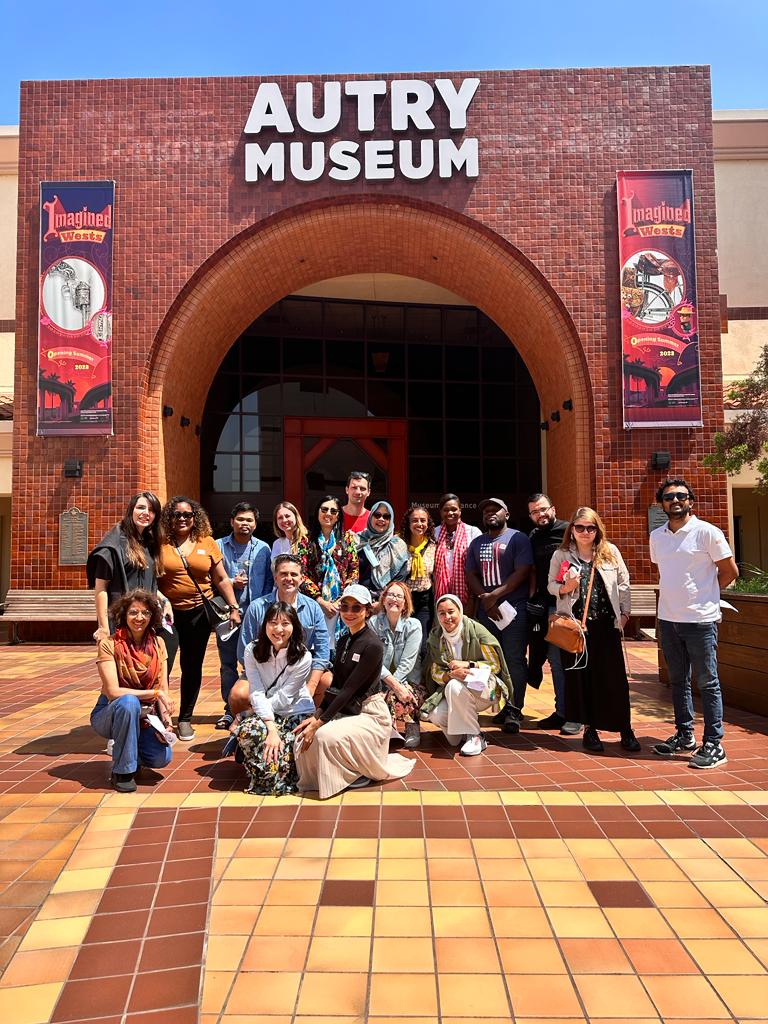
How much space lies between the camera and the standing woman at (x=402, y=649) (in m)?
4.69

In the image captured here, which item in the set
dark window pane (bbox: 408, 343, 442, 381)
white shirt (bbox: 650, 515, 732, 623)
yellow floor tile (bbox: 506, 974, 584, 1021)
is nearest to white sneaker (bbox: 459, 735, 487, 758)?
white shirt (bbox: 650, 515, 732, 623)

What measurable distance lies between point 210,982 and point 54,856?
1.34m

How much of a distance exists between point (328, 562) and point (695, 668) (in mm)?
2620

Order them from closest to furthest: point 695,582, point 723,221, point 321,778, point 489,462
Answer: point 321,778, point 695,582, point 723,221, point 489,462

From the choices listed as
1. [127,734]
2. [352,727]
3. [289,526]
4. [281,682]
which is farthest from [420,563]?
[127,734]

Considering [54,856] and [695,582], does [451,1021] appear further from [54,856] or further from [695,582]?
[695,582]

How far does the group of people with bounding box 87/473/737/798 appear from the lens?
4023 millimetres

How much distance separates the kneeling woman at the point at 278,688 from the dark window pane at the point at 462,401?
36.5 feet

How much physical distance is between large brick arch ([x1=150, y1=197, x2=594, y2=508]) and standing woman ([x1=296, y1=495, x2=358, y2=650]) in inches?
238

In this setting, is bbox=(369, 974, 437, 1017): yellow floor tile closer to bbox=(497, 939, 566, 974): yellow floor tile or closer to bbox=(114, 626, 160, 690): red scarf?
bbox=(497, 939, 566, 974): yellow floor tile

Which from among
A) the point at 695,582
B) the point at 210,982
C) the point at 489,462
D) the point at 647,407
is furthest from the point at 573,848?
the point at 489,462

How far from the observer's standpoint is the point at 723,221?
1383cm

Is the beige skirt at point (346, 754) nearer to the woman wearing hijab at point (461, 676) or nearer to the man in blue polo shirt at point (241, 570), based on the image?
the woman wearing hijab at point (461, 676)

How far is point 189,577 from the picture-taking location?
4.96 meters
